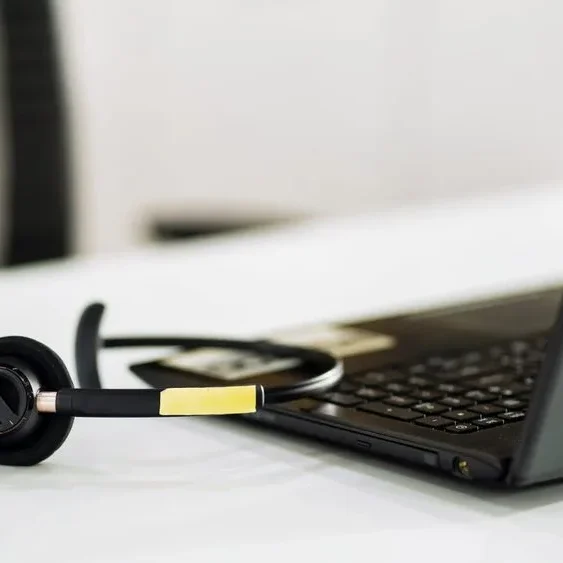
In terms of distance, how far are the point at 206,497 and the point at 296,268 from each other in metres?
0.57

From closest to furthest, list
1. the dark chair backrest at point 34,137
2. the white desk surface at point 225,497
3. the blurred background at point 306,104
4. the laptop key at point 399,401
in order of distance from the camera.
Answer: the white desk surface at point 225,497
the laptop key at point 399,401
the dark chair backrest at point 34,137
the blurred background at point 306,104

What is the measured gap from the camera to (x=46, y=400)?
48 cm

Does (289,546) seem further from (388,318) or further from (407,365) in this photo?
(388,318)

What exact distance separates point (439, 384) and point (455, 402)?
39 millimetres

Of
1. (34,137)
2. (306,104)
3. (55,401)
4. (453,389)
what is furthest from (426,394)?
(306,104)

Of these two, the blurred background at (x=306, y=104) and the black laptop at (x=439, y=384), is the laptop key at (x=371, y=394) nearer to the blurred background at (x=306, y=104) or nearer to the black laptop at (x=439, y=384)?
the black laptop at (x=439, y=384)

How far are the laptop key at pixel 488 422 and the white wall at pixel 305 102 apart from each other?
8.19 ft

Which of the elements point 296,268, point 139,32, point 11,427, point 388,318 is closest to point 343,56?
point 139,32

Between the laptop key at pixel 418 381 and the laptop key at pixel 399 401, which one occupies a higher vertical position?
the laptop key at pixel 399 401

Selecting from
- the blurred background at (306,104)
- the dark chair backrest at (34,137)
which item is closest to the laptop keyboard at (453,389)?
the dark chair backrest at (34,137)

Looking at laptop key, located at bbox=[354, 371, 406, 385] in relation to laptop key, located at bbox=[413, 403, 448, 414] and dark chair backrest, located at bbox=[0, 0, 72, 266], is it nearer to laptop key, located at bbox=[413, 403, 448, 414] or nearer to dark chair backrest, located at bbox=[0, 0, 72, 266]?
laptop key, located at bbox=[413, 403, 448, 414]

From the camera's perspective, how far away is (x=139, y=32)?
2973 mm

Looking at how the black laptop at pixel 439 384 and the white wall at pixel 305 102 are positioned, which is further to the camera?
the white wall at pixel 305 102

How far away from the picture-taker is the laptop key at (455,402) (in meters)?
0.50
